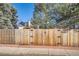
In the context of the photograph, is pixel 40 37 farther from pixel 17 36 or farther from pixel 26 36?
pixel 17 36

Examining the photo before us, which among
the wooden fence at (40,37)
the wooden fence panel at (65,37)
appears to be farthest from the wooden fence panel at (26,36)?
the wooden fence panel at (65,37)

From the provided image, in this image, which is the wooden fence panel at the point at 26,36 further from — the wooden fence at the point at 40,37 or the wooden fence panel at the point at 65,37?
the wooden fence panel at the point at 65,37

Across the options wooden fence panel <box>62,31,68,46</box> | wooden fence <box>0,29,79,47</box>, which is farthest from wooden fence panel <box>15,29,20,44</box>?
wooden fence panel <box>62,31,68,46</box>

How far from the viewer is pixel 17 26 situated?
130 inches

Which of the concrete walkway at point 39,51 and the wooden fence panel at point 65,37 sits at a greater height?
the wooden fence panel at point 65,37

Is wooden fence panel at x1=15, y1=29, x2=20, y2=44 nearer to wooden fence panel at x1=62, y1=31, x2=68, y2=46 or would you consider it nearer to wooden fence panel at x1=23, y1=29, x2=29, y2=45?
wooden fence panel at x1=23, y1=29, x2=29, y2=45

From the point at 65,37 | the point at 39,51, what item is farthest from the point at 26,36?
the point at 65,37

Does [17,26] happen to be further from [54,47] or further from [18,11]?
[54,47]

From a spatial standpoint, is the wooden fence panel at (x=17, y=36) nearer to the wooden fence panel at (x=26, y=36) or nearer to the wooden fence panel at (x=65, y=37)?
the wooden fence panel at (x=26, y=36)

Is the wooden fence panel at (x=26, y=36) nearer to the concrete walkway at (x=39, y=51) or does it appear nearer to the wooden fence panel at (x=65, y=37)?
the concrete walkway at (x=39, y=51)

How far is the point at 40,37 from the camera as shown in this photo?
3.29m

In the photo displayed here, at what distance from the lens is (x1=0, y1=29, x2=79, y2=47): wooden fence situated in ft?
10.7

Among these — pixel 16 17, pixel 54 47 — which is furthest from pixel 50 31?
pixel 16 17

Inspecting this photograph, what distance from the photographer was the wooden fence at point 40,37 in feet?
10.7
